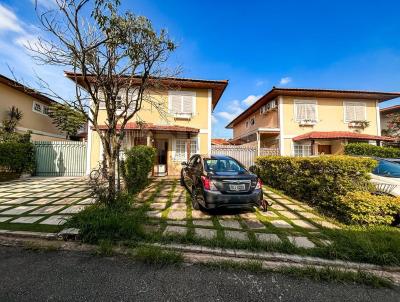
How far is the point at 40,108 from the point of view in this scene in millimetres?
15984

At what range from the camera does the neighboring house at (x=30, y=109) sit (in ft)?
41.9

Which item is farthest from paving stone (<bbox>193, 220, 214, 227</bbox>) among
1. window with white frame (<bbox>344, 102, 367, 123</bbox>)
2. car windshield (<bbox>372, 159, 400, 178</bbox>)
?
window with white frame (<bbox>344, 102, 367, 123</bbox>)

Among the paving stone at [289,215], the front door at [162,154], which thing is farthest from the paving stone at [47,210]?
the front door at [162,154]

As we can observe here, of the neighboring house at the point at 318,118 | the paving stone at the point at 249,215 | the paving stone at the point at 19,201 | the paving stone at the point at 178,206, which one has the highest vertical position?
the neighboring house at the point at 318,118

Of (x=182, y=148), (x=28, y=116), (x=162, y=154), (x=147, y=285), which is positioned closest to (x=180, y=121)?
(x=182, y=148)

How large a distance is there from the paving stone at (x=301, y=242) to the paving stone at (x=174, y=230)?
2069 millimetres

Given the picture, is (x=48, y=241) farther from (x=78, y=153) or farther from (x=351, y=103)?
(x=351, y=103)

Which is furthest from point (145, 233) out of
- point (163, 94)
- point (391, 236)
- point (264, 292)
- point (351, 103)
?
point (351, 103)

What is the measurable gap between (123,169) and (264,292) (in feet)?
18.5

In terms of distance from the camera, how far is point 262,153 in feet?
46.2

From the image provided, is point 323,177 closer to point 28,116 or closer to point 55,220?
point 55,220

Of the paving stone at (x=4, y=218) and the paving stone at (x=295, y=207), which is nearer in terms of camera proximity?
the paving stone at (x=4, y=218)

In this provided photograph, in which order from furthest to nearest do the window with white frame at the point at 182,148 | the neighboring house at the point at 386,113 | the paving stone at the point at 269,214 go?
the neighboring house at the point at 386,113 → the window with white frame at the point at 182,148 → the paving stone at the point at 269,214

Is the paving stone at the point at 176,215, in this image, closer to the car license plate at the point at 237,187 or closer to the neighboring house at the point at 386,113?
the car license plate at the point at 237,187
